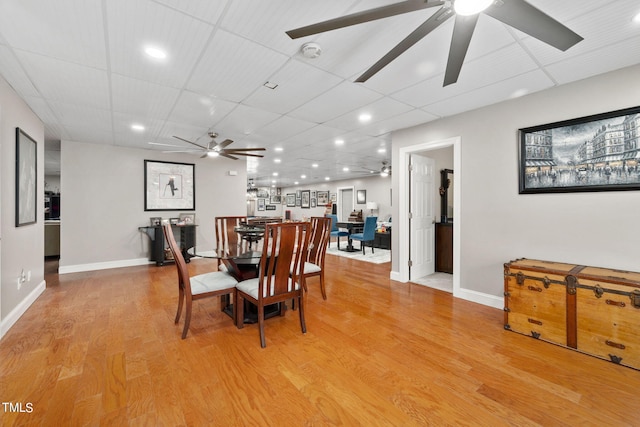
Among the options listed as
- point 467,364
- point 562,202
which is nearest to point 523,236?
point 562,202

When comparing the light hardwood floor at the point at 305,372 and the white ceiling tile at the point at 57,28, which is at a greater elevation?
the white ceiling tile at the point at 57,28

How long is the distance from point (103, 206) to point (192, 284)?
4101 mm

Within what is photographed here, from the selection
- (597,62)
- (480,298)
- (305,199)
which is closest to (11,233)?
(480,298)

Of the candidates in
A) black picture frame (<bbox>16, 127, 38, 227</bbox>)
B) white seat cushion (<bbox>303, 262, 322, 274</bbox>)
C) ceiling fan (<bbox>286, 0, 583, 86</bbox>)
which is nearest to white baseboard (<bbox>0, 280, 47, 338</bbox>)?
black picture frame (<bbox>16, 127, 38, 227</bbox>)

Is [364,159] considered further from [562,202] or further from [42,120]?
[42,120]

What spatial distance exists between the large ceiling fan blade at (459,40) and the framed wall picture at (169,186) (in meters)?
5.78

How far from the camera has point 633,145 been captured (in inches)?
92.0

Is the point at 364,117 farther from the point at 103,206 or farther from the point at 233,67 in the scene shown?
the point at 103,206

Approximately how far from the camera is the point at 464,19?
1409 millimetres

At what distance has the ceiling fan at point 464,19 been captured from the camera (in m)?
1.28

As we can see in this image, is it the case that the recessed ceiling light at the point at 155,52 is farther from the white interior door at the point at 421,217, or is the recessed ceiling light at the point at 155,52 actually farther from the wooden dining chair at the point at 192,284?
the white interior door at the point at 421,217

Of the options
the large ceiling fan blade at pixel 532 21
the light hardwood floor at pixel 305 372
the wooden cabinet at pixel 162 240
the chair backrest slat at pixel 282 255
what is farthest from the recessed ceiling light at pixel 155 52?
the wooden cabinet at pixel 162 240

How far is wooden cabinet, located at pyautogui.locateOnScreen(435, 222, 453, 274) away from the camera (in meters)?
4.74

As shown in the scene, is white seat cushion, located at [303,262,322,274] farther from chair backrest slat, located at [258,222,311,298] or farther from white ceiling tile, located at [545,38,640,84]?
white ceiling tile, located at [545,38,640,84]
